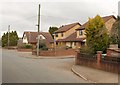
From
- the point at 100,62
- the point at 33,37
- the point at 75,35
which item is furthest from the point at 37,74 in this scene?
the point at 33,37

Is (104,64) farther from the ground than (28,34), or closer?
closer

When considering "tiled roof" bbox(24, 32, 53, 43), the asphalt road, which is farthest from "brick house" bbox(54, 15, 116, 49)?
the asphalt road

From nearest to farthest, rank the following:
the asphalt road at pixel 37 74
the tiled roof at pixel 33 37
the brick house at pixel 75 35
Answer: the asphalt road at pixel 37 74, the brick house at pixel 75 35, the tiled roof at pixel 33 37

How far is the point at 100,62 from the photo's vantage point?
17594 mm

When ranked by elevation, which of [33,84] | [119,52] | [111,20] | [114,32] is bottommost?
[33,84]

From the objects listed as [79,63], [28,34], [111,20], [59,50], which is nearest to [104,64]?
[79,63]

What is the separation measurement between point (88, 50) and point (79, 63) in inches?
78.9

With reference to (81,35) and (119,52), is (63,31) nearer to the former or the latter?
(81,35)

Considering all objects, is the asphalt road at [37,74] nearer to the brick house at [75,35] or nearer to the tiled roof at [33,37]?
the brick house at [75,35]

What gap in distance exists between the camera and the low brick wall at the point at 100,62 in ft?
51.2

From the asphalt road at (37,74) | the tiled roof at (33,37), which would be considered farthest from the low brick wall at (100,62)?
the tiled roof at (33,37)

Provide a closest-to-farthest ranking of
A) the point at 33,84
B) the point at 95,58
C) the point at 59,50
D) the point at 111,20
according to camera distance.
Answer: the point at 33,84 → the point at 95,58 → the point at 59,50 → the point at 111,20

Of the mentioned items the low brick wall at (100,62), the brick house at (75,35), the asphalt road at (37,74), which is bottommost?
the asphalt road at (37,74)

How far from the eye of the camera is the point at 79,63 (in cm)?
2131
